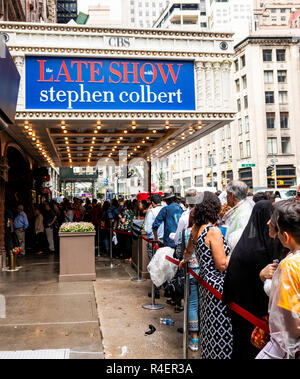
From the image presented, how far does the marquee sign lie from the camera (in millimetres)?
10031

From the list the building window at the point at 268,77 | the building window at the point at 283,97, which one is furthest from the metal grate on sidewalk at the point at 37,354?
the building window at the point at 268,77

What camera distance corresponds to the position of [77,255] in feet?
29.1

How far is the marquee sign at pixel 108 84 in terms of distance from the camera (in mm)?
10031

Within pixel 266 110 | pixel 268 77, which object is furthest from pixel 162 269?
pixel 268 77

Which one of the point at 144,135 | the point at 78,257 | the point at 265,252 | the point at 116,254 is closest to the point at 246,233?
the point at 265,252

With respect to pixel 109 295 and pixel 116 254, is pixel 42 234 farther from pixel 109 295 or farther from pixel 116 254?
pixel 109 295

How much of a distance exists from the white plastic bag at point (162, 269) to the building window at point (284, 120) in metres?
52.7

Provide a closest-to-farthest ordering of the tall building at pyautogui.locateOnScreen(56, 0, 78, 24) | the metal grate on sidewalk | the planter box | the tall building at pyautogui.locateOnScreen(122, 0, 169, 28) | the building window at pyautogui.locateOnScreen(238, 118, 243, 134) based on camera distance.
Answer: the metal grate on sidewalk → the planter box → the building window at pyautogui.locateOnScreen(238, 118, 243, 134) → the tall building at pyautogui.locateOnScreen(56, 0, 78, 24) → the tall building at pyautogui.locateOnScreen(122, 0, 169, 28)

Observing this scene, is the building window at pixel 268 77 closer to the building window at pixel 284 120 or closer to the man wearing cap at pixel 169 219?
the building window at pixel 284 120

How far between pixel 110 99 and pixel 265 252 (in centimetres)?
854

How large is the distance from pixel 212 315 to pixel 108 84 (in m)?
8.46

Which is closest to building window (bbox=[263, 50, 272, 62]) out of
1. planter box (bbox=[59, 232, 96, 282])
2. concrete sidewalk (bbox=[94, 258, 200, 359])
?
planter box (bbox=[59, 232, 96, 282])

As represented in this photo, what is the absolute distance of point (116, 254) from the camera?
12.8 meters

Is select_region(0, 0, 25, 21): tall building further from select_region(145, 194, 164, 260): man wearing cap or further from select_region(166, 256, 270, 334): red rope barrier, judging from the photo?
select_region(166, 256, 270, 334): red rope barrier
